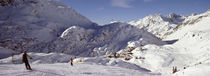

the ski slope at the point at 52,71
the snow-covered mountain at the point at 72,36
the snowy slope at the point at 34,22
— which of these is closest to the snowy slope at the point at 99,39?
the snow-covered mountain at the point at 72,36

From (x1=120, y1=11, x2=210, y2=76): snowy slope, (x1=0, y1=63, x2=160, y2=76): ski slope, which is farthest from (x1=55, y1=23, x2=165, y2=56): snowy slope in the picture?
(x1=0, y1=63, x2=160, y2=76): ski slope

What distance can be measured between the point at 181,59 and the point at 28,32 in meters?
61.7

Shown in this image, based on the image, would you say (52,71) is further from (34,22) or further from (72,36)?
(34,22)

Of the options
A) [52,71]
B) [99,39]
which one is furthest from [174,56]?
[52,71]

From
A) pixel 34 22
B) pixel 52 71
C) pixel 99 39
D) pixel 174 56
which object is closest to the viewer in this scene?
pixel 52 71

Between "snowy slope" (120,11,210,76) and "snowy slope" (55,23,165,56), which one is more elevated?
"snowy slope" (55,23,165,56)

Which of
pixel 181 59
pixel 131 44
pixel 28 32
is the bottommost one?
pixel 181 59

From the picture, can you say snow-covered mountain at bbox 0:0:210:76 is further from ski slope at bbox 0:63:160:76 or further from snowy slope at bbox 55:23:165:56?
ski slope at bbox 0:63:160:76

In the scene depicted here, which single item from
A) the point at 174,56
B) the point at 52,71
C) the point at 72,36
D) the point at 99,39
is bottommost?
the point at 174,56

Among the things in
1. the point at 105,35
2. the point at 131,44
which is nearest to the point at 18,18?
the point at 105,35

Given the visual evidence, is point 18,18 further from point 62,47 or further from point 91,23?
point 91,23

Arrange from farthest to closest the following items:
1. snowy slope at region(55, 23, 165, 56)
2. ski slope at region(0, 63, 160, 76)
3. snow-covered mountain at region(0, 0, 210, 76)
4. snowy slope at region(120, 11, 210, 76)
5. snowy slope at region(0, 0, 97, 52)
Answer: snowy slope at region(55, 23, 165, 56), snowy slope at region(0, 0, 97, 52), snow-covered mountain at region(0, 0, 210, 76), snowy slope at region(120, 11, 210, 76), ski slope at region(0, 63, 160, 76)

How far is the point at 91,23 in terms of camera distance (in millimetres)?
95812

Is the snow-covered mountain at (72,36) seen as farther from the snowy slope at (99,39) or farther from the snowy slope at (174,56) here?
the snowy slope at (174,56)
